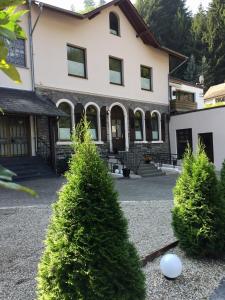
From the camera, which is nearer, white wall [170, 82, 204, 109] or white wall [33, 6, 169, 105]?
white wall [33, 6, 169, 105]

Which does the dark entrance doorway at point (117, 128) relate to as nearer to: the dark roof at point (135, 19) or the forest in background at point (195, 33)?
the dark roof at point (135, 19)

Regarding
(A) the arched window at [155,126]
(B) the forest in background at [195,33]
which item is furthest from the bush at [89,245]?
(B) the forest in background at [195,33]

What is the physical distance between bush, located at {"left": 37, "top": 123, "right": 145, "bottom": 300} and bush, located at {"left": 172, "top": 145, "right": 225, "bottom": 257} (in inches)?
82.5

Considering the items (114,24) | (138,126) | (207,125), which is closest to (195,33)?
(207,125)

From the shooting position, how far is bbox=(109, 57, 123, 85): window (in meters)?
19.4

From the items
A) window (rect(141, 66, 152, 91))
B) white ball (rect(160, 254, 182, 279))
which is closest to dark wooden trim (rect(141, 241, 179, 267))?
white ball (rect(160, 254, 182, 279))

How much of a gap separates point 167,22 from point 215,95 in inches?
492

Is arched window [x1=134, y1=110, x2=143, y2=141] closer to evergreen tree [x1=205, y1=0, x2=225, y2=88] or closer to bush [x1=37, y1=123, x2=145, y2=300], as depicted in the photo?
bush [x1=37, y1=123, x2=145, y2=300]

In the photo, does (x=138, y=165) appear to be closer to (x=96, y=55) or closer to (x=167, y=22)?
(x=96, y=55)

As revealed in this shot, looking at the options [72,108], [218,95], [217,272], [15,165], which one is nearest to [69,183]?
[217,272]

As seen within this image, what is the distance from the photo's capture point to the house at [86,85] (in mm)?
14766

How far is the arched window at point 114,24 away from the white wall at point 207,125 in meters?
6.74

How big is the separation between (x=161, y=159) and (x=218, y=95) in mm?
23538

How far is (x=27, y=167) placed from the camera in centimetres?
1409
